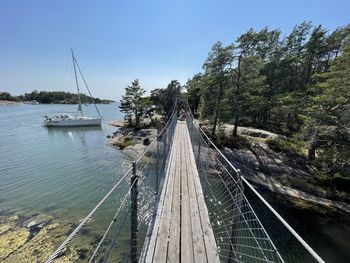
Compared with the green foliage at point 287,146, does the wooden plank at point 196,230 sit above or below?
above

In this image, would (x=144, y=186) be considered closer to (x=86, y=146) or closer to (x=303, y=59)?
(x=86, y=146)

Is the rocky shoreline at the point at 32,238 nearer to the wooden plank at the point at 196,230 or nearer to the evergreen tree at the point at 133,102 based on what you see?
the wooden plank at the point at 196,230

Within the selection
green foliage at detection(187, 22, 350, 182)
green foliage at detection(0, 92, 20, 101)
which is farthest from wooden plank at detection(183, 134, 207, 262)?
green foliage at detection(0, 92, 20, 101)

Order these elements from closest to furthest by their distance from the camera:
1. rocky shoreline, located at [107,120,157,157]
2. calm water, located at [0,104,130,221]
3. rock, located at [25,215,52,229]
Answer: rock, located at [25,215,52,229] < calm water, located at [0,104,130,221] < rocky shoreline, located at [107,120,157,157]

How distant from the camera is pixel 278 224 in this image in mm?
8109

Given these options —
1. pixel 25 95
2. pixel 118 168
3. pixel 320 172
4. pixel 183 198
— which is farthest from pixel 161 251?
pixel 25 95

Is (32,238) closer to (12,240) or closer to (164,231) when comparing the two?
(12,240)

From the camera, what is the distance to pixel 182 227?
3410 millimetres

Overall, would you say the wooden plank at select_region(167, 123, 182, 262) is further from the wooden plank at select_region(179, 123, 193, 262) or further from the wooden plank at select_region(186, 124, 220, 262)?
the wooden plank at select_region(186, 124, 220, 262)

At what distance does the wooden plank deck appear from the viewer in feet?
9.25

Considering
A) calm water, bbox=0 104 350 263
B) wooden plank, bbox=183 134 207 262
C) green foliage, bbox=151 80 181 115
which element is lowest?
calm water, bbox=0 104 350 263

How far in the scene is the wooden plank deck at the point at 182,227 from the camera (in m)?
2.82

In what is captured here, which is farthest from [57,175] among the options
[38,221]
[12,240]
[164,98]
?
[164,98]

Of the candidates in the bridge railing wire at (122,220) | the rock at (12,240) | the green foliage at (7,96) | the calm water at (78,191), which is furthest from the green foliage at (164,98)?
the green foliage at (7,96)
